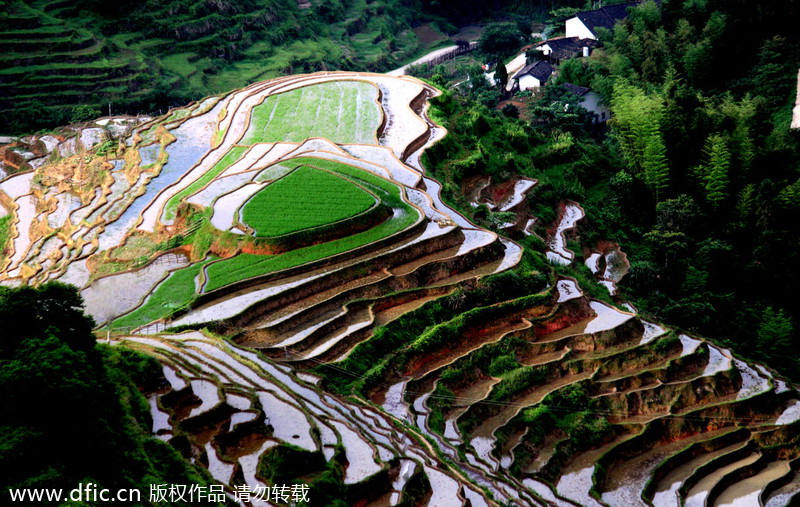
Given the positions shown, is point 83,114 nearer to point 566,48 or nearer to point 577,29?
point 566,48

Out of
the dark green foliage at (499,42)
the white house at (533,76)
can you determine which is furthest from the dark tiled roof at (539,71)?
the dark green foliage at (499,42)

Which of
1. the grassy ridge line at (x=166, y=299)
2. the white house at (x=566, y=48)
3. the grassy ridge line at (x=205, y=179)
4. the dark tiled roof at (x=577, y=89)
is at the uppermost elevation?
the white house at (x=566, y=48)

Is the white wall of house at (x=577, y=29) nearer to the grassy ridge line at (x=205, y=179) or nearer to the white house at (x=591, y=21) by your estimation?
the white house at (x=591, y=21)

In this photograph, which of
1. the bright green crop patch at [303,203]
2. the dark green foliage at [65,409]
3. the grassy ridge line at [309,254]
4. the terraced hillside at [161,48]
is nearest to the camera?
the dark green foliage at [65,409]

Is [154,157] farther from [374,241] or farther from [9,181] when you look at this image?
[374,241]

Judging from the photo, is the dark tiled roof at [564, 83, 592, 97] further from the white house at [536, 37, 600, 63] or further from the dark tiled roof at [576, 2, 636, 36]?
the dark tiled roof at [576, 2, 636, 36]

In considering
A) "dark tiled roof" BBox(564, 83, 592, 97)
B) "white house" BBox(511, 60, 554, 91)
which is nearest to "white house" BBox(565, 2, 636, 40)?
"white house" BBox(511, 60, 554, 91)
